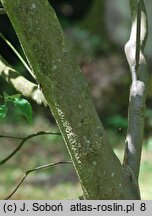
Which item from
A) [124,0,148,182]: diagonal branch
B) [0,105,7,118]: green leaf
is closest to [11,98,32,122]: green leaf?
[0,105,7,118]: green leaf

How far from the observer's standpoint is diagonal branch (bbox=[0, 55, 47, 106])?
1.21 meters

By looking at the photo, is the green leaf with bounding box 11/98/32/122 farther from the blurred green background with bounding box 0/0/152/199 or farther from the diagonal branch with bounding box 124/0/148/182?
the blurred green background with bounding box 0/0/152/199

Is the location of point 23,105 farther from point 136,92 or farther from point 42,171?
point 42,171

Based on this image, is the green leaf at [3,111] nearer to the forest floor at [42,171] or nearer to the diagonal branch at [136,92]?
the diagonal branch at [136,92]

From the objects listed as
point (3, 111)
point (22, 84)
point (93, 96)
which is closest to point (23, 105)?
point (3, 111)

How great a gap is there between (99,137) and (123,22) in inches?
186

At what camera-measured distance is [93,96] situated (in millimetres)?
4766

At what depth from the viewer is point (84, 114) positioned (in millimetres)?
932

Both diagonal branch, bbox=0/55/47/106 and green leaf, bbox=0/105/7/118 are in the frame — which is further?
diagonal branch, bbox=0/55/47/106

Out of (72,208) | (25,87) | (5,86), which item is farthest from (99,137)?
(5,86)

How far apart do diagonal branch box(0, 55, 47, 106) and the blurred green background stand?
1850 millimetres

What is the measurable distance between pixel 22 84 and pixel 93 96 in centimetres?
352

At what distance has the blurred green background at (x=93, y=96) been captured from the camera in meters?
3.61

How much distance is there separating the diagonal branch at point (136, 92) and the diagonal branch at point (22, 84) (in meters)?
0.20
